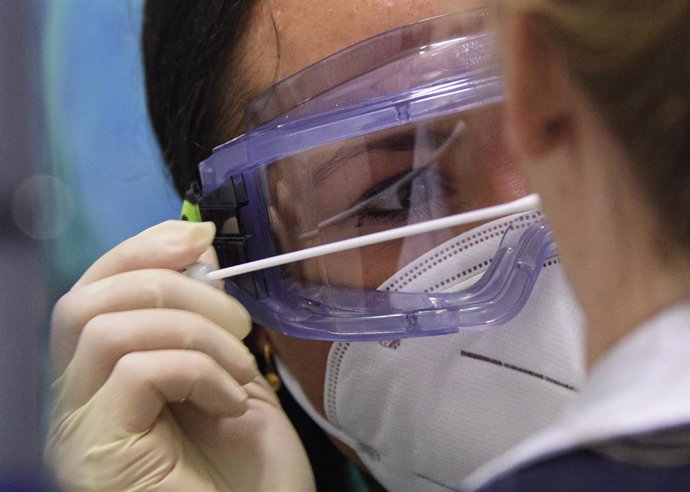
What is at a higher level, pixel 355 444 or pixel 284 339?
pixel 284 339

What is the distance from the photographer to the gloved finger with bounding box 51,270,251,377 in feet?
2.75

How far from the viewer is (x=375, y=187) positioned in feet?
2.85

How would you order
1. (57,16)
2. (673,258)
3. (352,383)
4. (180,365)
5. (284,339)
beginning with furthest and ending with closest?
(57,16)
(284,339)
(352,383)
(180,365)
(673,258)

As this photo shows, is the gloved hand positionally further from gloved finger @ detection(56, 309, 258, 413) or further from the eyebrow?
the eyebrow

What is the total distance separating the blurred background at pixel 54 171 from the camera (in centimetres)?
63

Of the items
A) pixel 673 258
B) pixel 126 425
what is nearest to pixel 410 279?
pixel 126 425

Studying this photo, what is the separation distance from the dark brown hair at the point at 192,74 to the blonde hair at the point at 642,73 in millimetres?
619

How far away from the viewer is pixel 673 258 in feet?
1.41

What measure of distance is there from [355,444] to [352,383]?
0.40 ft

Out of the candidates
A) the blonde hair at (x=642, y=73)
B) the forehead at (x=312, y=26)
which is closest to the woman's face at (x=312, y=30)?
the forehead at (x=312, y=26)

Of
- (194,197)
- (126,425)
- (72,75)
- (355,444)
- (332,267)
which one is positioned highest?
(72,75)

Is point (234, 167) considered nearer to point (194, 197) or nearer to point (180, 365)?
point (194, 197)

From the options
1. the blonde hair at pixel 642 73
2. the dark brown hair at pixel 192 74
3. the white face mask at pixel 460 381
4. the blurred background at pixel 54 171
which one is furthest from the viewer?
the dark brown hair at pixel 192 74

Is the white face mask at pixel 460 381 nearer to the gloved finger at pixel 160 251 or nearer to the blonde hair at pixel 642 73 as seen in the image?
the gloved finger at pixel 160 251
